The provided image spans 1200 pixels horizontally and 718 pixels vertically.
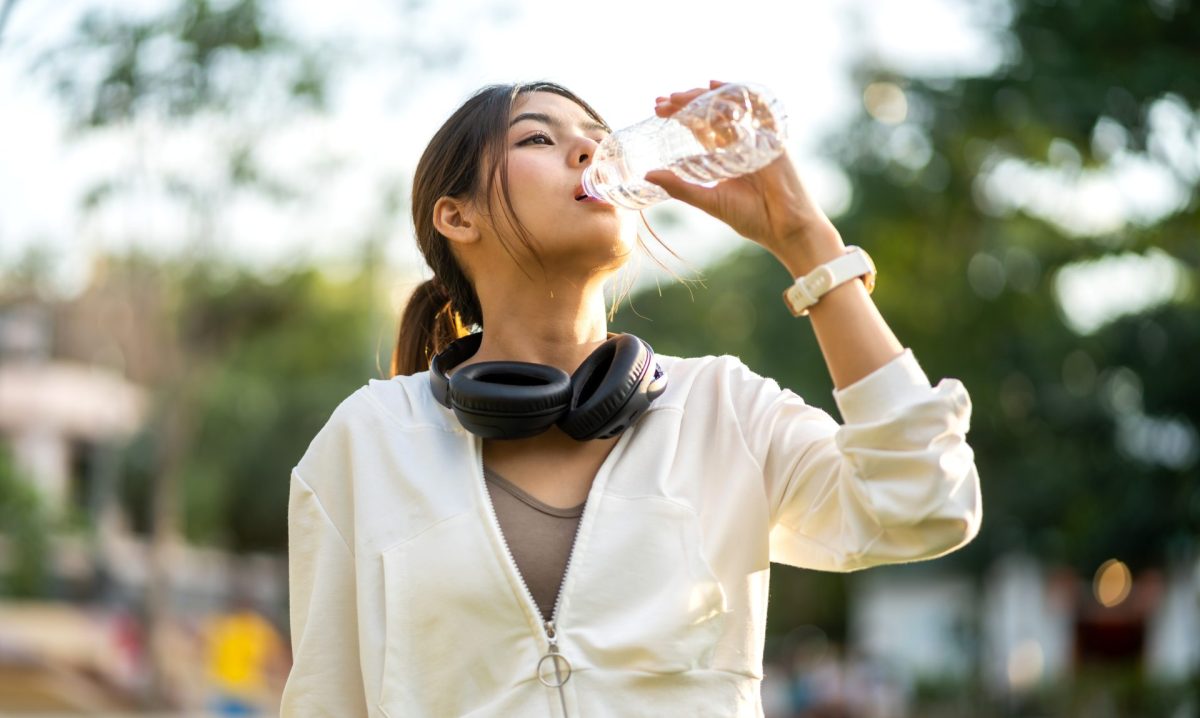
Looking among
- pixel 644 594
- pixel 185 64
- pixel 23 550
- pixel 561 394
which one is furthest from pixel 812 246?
pixel 23 550

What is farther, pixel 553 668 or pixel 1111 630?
pixel 1111 630

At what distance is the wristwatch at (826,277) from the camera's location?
7.09 ft

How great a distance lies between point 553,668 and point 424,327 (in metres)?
0.97

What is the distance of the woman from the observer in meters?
2.16

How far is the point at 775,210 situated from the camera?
7.29 feet

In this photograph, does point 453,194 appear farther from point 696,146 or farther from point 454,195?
point 696,146

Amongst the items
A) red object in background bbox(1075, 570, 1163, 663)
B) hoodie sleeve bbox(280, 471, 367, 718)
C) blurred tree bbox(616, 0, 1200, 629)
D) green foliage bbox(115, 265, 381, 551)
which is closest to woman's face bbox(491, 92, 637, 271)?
hoodie sleeve bbox(280, 471, 367, 718)

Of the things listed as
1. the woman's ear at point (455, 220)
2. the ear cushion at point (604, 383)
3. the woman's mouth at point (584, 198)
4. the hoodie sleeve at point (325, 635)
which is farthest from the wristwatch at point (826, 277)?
the hoodie sleeve at point (325, 635)

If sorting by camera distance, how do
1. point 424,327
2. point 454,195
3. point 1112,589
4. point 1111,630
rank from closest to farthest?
point 454,195 < point 424,327 < point 1112,589 < point 1111,630

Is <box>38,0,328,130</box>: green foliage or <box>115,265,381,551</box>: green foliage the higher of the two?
<box>38,0,328,130</box>: green foliage

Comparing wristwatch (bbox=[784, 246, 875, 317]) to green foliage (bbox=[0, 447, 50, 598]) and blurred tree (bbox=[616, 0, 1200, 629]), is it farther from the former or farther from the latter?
green foliage (bbox=[0, 447, 50, 598])

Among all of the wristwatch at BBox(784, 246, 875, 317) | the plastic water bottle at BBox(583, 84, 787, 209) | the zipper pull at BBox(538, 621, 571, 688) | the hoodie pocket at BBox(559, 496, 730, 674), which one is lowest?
the zipper pull at BBox(538, 621, 571, 688)

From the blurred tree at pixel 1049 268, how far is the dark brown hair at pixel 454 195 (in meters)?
4.24

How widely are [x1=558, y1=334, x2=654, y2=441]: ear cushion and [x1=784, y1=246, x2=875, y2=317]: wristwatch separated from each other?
0.33 meters
